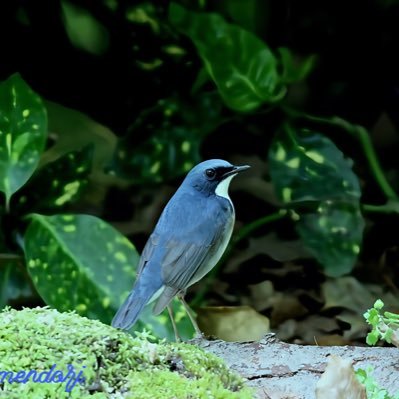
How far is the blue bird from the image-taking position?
7.44 ft

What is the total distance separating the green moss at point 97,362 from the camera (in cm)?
164

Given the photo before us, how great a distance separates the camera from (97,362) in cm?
171

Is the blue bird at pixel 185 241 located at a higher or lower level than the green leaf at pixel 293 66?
lower

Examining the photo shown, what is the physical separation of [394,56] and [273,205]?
867mm

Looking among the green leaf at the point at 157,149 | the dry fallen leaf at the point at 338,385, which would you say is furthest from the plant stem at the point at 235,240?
the dry fallen leaf at the point at 338,385

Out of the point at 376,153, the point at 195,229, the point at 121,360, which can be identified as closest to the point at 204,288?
the point at 376,153

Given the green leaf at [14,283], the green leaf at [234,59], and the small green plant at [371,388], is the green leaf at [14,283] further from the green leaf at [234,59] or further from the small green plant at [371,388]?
the small green plant at [371,388]

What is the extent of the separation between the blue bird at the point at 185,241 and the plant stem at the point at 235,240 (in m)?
1.04

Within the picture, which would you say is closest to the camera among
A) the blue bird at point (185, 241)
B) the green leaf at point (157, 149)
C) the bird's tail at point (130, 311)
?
the bird's tail at point (130, 311)

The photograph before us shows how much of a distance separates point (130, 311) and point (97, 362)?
467 mm

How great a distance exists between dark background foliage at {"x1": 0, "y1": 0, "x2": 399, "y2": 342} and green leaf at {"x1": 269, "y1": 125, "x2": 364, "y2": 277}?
0.79 feet

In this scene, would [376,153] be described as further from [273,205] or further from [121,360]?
[121,360]

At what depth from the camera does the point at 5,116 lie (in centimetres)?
305

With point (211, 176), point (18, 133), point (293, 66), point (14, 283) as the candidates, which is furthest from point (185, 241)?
point (293, 66)
